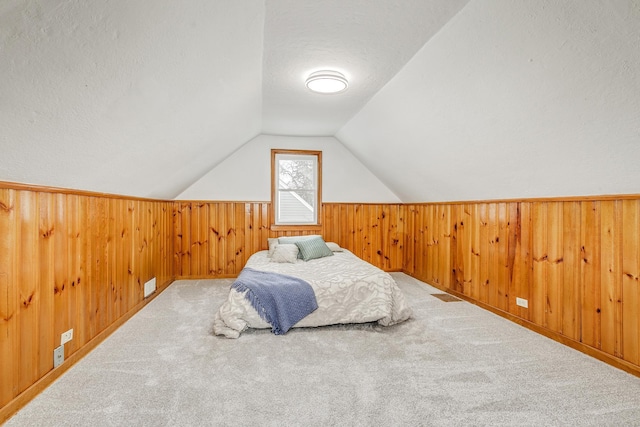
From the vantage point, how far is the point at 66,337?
1.95 meters

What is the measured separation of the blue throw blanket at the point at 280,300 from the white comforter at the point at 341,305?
5 centimetres

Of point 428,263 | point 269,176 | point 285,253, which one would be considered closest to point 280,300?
point 285,253

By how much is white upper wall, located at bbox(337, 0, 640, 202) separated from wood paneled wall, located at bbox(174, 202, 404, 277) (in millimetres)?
1846

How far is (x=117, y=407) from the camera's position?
5.13 feet

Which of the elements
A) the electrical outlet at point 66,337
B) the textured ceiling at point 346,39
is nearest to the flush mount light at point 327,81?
the textured ceiling at point 346,39

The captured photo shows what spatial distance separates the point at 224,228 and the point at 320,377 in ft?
9.82

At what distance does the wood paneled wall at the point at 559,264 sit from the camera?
196cm

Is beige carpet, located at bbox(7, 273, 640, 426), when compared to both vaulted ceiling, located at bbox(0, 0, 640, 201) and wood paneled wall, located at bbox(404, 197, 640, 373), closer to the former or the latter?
wood paneled wall, located at bbox(404, 197, 640, 373)

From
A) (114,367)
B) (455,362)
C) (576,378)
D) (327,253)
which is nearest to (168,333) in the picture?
(114,367)

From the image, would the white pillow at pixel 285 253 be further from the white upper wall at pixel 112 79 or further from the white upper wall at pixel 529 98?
the white upper wall at pixel 529 98

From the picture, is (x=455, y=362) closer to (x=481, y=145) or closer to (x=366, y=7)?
(x=481, y=145)

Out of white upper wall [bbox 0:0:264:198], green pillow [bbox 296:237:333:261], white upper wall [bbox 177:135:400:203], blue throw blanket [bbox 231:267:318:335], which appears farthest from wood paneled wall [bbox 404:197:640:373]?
white upper wall [bbox 0:0:264:198]

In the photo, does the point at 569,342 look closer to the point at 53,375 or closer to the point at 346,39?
the point at 346,39

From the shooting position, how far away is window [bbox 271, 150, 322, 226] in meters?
4.60
